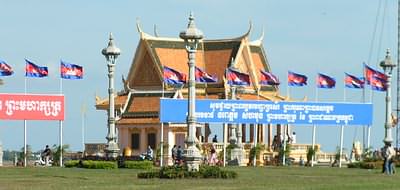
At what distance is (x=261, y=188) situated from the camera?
31547 mm

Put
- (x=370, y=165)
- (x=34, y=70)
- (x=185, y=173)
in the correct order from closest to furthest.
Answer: (x=185, y=173), (x=370, y=165), (x=34, y=70)

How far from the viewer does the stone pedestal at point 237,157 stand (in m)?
65.7

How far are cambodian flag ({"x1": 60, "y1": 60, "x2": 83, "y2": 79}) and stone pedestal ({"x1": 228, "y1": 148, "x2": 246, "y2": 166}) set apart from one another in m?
10.8

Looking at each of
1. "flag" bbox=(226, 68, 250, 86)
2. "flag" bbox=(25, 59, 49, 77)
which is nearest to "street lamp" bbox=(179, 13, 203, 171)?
"flag" bbox=(25, 59, 49, 77)

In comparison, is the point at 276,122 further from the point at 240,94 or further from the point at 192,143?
the point at 192,143

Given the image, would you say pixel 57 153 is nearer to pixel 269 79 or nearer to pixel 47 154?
pixel 47 154

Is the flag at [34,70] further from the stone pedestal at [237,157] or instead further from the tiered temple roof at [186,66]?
the tiered temple roof at [186,66]

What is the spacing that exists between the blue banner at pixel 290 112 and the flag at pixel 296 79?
2087 millimetres

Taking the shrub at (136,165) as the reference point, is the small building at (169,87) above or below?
above

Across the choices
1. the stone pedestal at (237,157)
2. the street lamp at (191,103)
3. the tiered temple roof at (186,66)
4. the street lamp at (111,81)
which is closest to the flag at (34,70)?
the street lamp at (111,81)

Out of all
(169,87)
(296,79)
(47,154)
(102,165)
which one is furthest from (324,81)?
(102,165)

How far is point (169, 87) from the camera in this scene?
7900 centimetres

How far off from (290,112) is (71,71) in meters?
14.4

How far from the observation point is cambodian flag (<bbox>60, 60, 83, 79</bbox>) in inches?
2391
